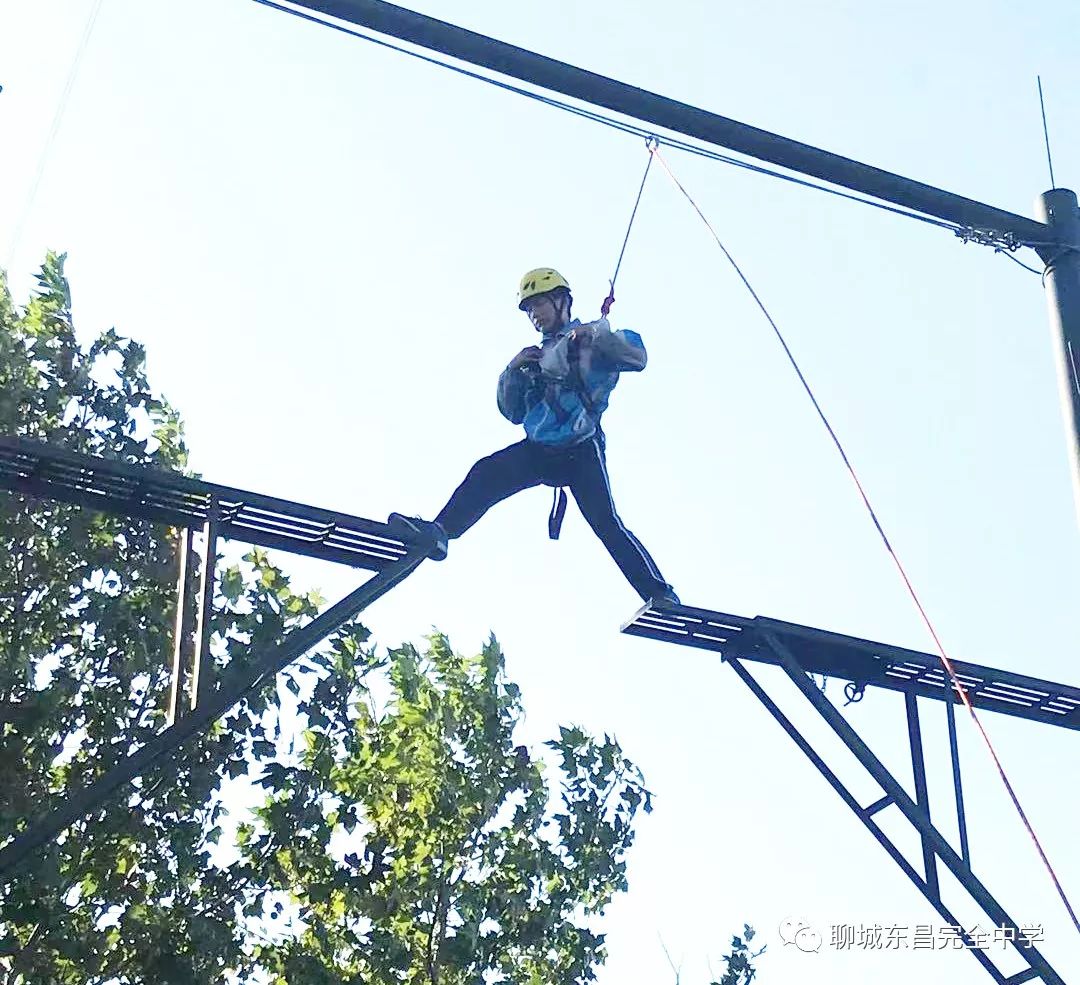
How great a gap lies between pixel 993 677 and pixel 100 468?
4.48m

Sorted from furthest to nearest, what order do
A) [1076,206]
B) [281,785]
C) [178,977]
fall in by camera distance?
[281,785] → [178,977] → [1076,206]

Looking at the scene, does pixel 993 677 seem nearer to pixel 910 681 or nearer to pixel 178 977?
pixel 910 681

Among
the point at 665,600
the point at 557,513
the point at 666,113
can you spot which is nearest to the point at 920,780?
the point at 665,600

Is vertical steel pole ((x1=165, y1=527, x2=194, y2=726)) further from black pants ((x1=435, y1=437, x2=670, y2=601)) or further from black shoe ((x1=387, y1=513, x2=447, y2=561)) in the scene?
Result: black pants ((x1=435, y1=437, x2=670, y2=601))

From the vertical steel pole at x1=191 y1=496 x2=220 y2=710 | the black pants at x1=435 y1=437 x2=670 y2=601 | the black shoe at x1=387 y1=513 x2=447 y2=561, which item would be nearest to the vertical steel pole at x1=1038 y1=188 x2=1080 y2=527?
the black pants at x1=435 y1=437 x2=670 y2=601

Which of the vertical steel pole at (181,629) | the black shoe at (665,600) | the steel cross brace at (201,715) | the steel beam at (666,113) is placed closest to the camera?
the steel cross brace at (201,715)

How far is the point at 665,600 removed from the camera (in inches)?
298

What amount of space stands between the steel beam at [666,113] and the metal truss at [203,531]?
80.1 inches

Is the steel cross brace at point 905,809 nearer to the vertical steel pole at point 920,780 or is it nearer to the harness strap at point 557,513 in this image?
the vertical steel pole at point 920,780

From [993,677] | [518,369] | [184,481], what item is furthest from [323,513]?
[993,677]

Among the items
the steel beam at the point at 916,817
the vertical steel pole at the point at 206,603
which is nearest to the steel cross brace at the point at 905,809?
the steel beam at the point at 916,817

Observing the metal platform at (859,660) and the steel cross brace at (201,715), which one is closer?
the steel cross brace at (201,715)

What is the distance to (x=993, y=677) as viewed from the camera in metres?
8.02

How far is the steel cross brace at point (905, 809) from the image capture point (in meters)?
7.12
